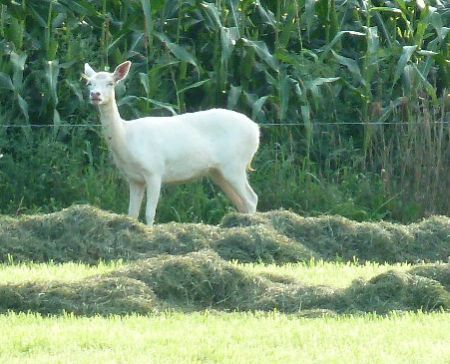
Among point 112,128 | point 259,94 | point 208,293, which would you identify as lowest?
point 259,94

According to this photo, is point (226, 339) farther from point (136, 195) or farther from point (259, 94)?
point (259, 94)

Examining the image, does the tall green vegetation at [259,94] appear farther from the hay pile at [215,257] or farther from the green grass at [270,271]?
the green grass at [270,271]

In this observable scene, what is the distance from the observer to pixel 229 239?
1130 centimetres

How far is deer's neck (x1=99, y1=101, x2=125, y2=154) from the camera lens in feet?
45.6

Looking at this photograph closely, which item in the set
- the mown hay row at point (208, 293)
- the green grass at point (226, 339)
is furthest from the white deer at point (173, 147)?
the green grass at point (226, 339)

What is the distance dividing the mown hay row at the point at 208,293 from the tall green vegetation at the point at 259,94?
5.73 meters

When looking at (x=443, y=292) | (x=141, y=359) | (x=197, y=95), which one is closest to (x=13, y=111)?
(x=197, y=95)

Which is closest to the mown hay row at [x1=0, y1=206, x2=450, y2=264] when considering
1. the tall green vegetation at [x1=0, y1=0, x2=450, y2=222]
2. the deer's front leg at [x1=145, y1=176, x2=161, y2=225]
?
the deer's front leg at [x1=145, y1=176, x2=161, y2=225]

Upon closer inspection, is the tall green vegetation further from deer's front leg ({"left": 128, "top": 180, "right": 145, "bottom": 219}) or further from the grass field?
the grass field

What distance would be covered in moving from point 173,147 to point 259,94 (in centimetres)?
293

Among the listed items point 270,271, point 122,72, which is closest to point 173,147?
point 122,72

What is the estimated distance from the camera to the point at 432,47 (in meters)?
16.9

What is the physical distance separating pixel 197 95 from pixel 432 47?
2.82 m

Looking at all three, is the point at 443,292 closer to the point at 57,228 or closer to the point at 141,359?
the point at 141,359
